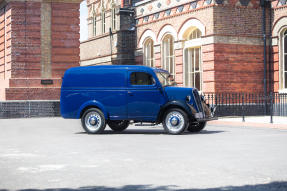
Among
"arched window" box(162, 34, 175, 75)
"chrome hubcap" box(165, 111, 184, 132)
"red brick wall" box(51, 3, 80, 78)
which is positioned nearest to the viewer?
"chrome hubcap" box(165, 111, 184, 132)

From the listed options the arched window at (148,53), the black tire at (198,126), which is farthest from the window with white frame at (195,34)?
the black tire at (198,126)

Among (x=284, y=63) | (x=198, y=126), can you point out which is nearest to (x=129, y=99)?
(x=198, y=126)

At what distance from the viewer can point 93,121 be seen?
1529cm

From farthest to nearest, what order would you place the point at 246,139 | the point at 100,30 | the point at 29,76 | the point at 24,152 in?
the point at 100,30, the point at 29,76, the point at 246,139, the point at 24,152

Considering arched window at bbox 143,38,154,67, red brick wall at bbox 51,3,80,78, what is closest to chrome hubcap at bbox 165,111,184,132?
red brick wall at bbox 51,3,80,78

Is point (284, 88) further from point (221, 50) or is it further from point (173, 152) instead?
point (173, 152)

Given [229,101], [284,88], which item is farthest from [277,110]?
[229,101]

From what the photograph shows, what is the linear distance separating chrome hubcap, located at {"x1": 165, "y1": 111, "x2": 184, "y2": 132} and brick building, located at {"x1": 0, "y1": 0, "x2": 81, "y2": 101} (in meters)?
13.2

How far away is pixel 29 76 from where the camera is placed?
26.8 meters

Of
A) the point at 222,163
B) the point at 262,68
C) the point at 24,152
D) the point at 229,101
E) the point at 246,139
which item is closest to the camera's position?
the point at 222,163

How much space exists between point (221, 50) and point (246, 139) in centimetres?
1081

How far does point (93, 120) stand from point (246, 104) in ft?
34.3

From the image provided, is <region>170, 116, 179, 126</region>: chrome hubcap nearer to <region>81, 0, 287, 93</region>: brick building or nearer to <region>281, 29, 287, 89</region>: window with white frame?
<region>81, 0, 287, 93</region>: brick building

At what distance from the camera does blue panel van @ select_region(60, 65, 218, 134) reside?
14727 mm
